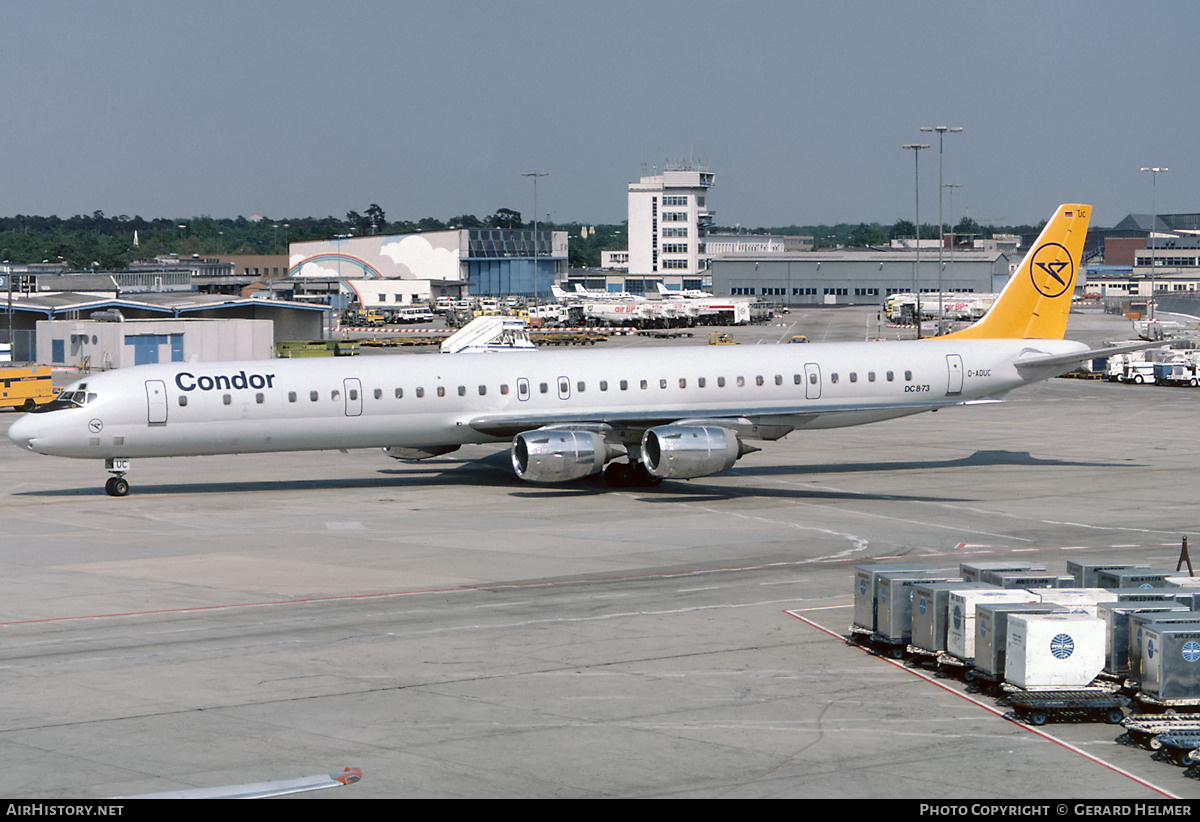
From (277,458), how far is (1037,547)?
3154 centimetres

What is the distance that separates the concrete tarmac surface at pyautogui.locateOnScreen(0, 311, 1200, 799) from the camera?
18484mm

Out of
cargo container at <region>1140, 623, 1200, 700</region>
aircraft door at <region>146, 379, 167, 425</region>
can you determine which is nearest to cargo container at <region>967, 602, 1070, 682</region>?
cargo container at <region>1140, 623, 1200, 700</region>

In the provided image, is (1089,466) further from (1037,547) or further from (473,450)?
(473,450)

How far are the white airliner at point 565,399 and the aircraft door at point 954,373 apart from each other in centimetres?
5

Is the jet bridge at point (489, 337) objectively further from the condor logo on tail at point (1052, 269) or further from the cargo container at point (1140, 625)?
the cargo container at point (1140, 625)

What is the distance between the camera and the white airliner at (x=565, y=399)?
43.9 meters

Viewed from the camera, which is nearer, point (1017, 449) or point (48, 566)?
point (48, 566)

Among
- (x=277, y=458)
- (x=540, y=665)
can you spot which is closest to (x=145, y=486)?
(x=277, y=458)

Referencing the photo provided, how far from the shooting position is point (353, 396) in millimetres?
45531

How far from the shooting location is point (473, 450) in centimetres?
5844

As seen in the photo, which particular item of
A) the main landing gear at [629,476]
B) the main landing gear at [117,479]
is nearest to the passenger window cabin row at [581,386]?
the main landing gear at [629,476]

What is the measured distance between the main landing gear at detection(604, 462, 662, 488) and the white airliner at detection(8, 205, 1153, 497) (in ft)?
0.19
